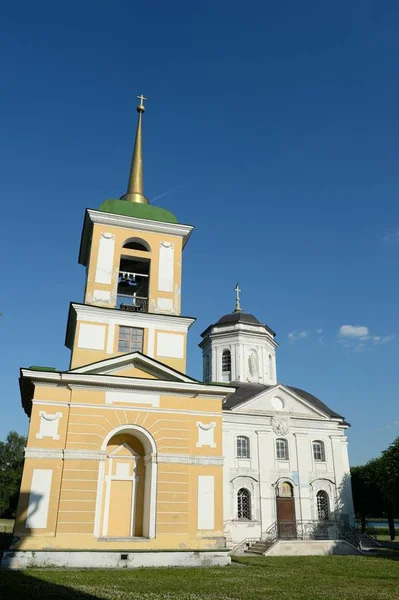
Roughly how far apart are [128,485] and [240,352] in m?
17.1

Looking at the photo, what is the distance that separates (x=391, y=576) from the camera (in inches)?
552

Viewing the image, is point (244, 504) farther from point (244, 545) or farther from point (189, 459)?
point (189, 459)

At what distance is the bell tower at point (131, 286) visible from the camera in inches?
681

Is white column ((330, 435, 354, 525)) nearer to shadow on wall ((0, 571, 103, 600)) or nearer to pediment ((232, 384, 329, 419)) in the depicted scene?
pediment ((232, 384, 329, 419))

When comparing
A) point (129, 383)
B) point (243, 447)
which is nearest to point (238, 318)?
point (243, 447)

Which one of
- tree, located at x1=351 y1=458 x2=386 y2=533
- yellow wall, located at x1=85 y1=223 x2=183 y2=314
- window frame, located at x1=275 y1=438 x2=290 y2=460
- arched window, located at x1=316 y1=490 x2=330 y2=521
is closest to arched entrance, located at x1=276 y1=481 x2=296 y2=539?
window frame, located at x1=275 y1=438 x2=290 y2=460

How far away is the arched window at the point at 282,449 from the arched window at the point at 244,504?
2.80 meters

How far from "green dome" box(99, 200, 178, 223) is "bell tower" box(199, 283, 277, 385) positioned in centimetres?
1441

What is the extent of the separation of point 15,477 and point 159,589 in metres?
53.7

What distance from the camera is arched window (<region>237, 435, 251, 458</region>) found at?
2731cm

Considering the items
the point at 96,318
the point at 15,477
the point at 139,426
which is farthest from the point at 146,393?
the point at 15,477

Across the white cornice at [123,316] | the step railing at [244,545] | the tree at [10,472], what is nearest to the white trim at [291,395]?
the step railing at [244,545]

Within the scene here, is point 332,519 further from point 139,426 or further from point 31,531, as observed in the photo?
point 31,531

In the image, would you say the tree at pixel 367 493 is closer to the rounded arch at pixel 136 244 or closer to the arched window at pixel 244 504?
the arched window at pixel 244 504
